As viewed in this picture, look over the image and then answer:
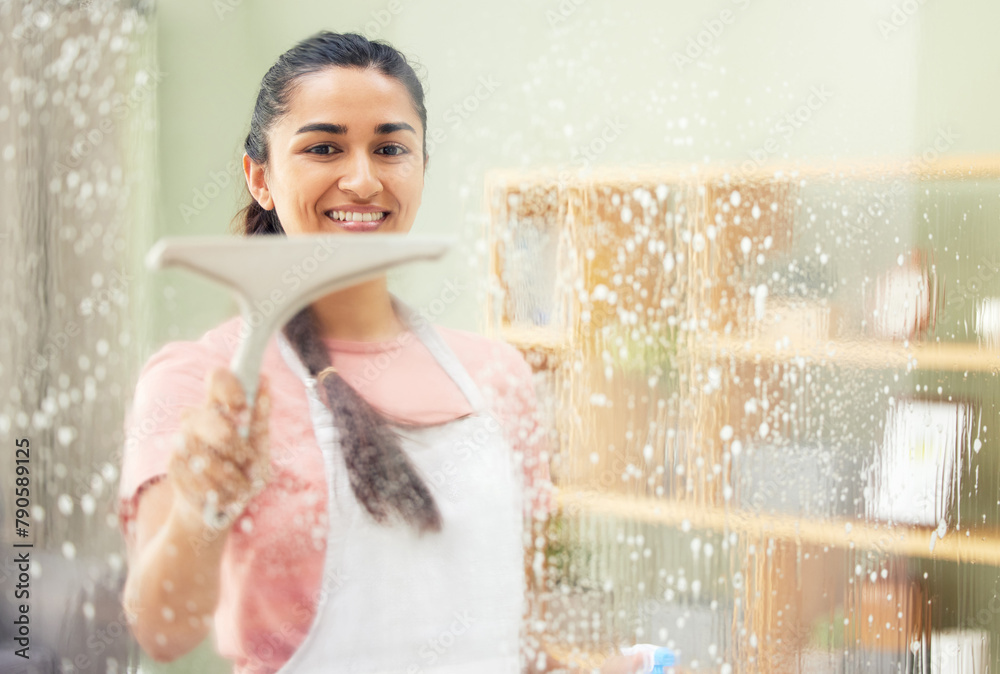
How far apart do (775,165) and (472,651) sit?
1.44 feet

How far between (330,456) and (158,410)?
0.12 meters

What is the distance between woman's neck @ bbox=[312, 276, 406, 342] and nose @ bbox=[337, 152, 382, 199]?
6cm

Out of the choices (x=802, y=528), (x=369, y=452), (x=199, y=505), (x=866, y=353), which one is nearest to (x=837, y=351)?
(x=866, y=353)

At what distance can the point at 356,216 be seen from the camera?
49cm

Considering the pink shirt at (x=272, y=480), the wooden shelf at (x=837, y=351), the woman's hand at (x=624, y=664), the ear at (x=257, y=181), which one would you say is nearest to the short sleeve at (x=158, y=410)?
the pink shirt at (x=272, y=480)

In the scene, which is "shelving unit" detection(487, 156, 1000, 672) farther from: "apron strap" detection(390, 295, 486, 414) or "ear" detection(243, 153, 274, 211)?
"ear" detection(243, 153, 274, 211)

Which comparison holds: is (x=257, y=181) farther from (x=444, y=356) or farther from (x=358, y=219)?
(x=444, y=356)

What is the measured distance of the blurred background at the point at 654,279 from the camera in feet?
1.63

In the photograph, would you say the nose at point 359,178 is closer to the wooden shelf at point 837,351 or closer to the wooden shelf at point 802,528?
the wooden shelf at point 837,351

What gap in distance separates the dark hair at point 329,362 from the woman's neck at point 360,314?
11mm

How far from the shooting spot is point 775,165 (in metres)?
0.57

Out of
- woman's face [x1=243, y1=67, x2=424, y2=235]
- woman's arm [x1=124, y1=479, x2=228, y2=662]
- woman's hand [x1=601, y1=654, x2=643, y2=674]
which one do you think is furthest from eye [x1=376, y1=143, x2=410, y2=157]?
woman's hand [x1=601, y1=654, x2=643, y2=674]

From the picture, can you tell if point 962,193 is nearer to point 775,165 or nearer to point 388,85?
point 775,165

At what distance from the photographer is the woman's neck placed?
1.60ft
